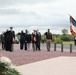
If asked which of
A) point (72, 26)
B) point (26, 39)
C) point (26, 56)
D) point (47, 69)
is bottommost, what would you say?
point (26, 56)

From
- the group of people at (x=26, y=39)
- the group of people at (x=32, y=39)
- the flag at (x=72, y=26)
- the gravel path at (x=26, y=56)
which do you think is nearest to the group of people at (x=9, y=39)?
the group of people at (x=26, y=39)

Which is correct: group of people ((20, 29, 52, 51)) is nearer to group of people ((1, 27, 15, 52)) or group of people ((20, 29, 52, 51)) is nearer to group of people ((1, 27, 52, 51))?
group of people ((1, 27, 52, 51))

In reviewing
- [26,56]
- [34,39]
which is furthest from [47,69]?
[34,39]

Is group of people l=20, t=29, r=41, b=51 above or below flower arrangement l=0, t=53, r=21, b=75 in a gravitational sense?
below

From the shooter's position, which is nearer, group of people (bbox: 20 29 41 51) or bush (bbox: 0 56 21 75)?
bush (bbox: 0 56 21 75)

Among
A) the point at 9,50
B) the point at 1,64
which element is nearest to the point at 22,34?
the point at 9,50

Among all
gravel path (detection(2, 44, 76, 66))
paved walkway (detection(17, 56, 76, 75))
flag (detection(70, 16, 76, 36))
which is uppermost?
flag (detection(70, 16, 76, 36))

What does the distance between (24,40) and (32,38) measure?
138 cm

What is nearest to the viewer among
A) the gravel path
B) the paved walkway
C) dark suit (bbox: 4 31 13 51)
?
the paved walkway

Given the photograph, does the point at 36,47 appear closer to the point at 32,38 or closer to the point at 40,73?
the point at 32,38

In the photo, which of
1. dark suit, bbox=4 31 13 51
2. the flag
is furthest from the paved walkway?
the flag

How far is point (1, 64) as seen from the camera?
4621 millimetres

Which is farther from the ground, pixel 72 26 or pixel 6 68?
pixel 6 68

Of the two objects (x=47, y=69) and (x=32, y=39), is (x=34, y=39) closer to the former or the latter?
(x=32, y=39)
